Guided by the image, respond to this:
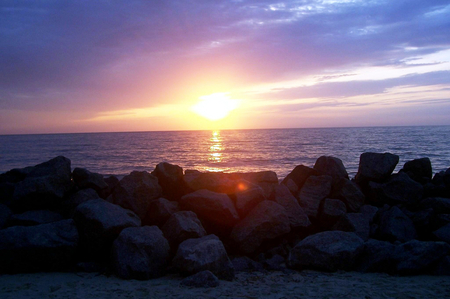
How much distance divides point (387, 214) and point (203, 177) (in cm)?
468

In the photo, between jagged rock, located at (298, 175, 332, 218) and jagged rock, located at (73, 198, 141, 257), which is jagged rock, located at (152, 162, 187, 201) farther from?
jagged rock, located at (298, 175, 332, 218)

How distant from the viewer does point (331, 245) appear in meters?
6.47

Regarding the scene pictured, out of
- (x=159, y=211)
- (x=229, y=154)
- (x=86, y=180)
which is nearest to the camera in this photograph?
(x=159, y=211)

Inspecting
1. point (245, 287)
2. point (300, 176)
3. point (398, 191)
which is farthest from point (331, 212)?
point (245, 287)

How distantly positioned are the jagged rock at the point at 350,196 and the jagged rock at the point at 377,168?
4.16 feet

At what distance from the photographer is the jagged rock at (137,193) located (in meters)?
8.06

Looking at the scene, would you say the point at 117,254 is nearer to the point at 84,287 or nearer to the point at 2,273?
the point at 84,287

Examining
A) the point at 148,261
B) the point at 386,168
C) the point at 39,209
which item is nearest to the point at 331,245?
the point at 148,261

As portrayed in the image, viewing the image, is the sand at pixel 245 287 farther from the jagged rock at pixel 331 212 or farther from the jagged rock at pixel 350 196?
the jagged rock at pixel 350 196

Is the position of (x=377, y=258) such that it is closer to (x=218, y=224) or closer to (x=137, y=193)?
(x=218, y=224)

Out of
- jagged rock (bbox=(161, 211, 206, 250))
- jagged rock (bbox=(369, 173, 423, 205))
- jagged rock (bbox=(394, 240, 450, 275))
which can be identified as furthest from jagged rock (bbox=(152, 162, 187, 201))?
jagged rock (bbox=(369, 173, 423, 205))

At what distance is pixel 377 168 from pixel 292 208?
13.6ft

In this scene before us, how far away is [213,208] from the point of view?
7.80 m

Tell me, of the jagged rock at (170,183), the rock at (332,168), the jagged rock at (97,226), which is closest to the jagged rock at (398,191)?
the rock at (332,168)
